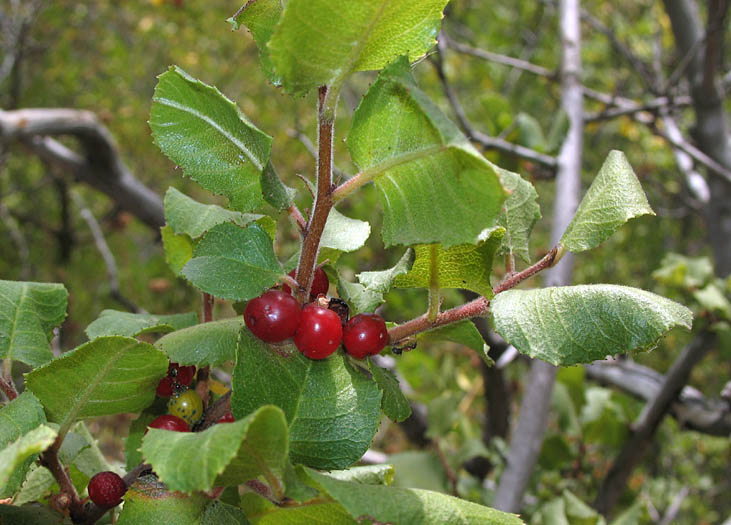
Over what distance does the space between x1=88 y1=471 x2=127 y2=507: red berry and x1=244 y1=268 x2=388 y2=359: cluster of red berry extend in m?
0.20

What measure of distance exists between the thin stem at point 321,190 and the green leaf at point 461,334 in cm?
15

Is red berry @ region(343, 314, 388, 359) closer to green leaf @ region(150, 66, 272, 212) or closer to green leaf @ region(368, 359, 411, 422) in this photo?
green leaf @ region(368, 359, 411, 422)

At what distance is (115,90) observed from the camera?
181 inches

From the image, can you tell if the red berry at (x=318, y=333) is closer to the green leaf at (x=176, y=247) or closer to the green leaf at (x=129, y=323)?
the green leaf at (x=129, y=323)

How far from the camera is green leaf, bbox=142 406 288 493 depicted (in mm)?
389

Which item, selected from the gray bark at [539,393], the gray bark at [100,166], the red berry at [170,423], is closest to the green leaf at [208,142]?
the red berry at [170,423]

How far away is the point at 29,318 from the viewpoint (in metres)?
0.65

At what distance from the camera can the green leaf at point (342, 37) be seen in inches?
16.9

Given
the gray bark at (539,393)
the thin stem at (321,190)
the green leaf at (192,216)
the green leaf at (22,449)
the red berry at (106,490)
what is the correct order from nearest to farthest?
the green leaf at (22,449), the thin stem at (321,190), the red berry at (106,490), the green leaf at (192,216), the gray bark at (539,393)

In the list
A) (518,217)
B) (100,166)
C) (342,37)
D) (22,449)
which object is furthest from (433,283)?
(100,166)

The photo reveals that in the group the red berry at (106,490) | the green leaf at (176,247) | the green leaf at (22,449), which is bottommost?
the red berry at (106,490)

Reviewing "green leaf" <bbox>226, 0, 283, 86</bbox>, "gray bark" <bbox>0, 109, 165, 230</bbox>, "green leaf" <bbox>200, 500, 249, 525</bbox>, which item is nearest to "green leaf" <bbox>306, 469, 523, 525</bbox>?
"green leaf" <bbox>200, 500, 249, 525</bbox>

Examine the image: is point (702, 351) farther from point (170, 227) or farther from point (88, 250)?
point (88, 250)

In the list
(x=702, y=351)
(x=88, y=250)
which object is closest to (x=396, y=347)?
(x=702, y=351)
